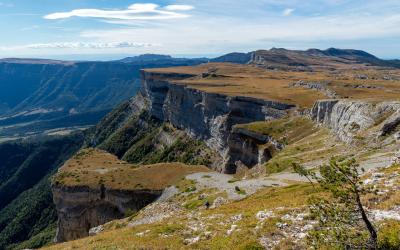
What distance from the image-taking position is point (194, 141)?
95.1 meters

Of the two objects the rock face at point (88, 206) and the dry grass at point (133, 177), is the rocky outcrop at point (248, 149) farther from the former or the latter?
the rock face at point (88, 206)

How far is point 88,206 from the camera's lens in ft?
152

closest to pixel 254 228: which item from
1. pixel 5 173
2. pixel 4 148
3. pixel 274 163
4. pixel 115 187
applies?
pixel 274 163

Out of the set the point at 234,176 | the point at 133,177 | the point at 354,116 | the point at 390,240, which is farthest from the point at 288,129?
the point at 390,240

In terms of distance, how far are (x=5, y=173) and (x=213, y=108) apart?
6680 inches

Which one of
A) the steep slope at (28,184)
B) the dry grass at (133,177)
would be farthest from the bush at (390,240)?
the steep slope at (28,184)

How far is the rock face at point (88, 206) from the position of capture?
43750mm

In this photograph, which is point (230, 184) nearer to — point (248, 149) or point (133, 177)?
point (248, 149)

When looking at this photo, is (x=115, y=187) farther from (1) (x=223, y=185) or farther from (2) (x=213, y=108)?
(2) (x=213, y=108)

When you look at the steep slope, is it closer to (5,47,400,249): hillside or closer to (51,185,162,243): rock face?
(5,47,400,249): hillside

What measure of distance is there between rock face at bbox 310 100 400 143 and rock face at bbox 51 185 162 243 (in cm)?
4042

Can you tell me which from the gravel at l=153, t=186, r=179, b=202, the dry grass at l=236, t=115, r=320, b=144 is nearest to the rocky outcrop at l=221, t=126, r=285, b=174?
the dry grass at l=236, t=115, r=320, b=144

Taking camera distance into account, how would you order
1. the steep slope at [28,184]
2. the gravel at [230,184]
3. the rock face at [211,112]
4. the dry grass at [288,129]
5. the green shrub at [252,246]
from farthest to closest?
the steep slope at [28,184], the rock face at [211,112], the dry grass at [288,129], the gravel at [230,184], the green shrub at [252,246]

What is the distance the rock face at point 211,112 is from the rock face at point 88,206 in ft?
Answer: 97.9
